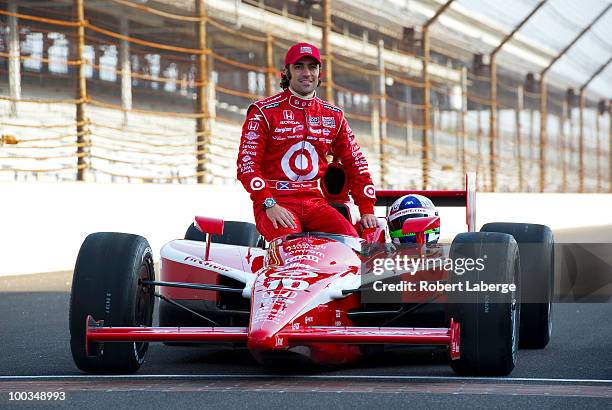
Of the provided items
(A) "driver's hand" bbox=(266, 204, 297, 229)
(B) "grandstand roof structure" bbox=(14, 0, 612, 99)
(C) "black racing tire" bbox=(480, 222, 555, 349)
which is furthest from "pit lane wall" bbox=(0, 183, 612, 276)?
(A) "driver's hand" bbox=(266, 204, 297, 229)

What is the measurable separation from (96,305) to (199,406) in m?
1.03

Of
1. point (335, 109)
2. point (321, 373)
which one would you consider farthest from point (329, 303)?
point (335, 109)

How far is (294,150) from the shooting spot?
7.25 m

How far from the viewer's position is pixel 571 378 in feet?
19.9

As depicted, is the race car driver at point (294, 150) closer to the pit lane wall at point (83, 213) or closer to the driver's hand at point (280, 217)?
the driver's hand at point (280, 217)

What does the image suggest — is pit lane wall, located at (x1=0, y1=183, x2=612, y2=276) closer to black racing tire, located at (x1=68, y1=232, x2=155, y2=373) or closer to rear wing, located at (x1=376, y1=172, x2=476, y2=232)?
rear wing, located at (x1=376, y1=172, x2=476, y2=232)

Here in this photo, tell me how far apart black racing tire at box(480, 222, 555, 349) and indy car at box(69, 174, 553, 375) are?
917mm

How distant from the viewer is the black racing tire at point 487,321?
19.4ft

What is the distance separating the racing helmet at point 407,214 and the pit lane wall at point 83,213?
6390 mm

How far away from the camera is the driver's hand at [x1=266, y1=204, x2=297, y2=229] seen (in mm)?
6941

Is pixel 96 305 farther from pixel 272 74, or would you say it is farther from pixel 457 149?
pixel 457 149

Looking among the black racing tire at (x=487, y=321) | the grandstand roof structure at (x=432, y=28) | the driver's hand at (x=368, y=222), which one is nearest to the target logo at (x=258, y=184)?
the driver's hand at (x=368, y=222)

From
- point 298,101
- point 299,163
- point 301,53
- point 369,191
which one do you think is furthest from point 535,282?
point 301,53

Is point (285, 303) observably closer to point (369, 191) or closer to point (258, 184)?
point (258, 184)
